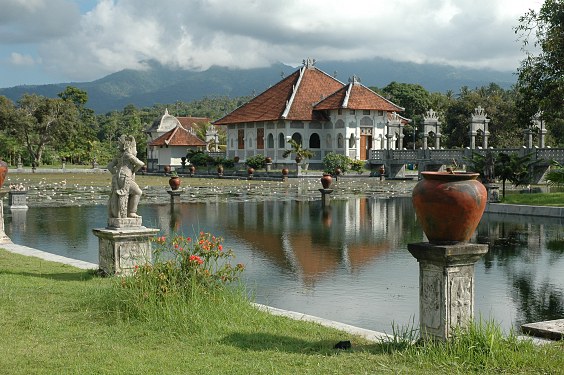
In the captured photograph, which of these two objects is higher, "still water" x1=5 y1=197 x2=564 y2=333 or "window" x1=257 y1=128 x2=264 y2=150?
"window" x1=257 y1=128 x2=264 y2=150

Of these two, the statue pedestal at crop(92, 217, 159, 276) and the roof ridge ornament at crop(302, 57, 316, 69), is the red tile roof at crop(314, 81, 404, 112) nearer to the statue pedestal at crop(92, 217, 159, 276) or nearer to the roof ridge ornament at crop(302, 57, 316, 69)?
the roof ridge ornament at crop(302, 57, 316, 69)

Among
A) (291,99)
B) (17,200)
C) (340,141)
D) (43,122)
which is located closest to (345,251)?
(17,200)

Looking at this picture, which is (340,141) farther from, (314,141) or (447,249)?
(447,249)

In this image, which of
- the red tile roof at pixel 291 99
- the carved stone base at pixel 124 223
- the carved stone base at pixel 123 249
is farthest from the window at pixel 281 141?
the carved stone base at pixel 123 249

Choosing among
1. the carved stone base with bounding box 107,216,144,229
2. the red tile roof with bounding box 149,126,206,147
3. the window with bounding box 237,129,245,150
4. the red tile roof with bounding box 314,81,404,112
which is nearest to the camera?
the carved stone base with bounding box 107,216,144,229

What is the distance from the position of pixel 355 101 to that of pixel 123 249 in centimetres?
4631

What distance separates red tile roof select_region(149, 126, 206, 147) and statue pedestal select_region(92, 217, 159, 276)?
56.9 m

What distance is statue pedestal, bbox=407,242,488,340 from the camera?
5.86 meters

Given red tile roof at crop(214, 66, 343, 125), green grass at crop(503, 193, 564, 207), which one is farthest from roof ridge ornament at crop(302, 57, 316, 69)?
green grass at crop(503, 193, 564, 207)

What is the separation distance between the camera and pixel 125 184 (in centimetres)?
1020

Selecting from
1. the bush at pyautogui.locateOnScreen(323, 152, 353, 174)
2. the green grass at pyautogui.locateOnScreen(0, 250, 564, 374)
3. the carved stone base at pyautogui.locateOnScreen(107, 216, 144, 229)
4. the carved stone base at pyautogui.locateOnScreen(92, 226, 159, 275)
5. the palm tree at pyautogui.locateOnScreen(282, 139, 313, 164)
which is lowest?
the green grass at pyautogui.locateOnScreen(0, 250, 564, 374)

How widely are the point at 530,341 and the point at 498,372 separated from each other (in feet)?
2.88

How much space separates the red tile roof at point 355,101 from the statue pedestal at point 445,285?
48326 mm

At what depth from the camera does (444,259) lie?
19.0ft
